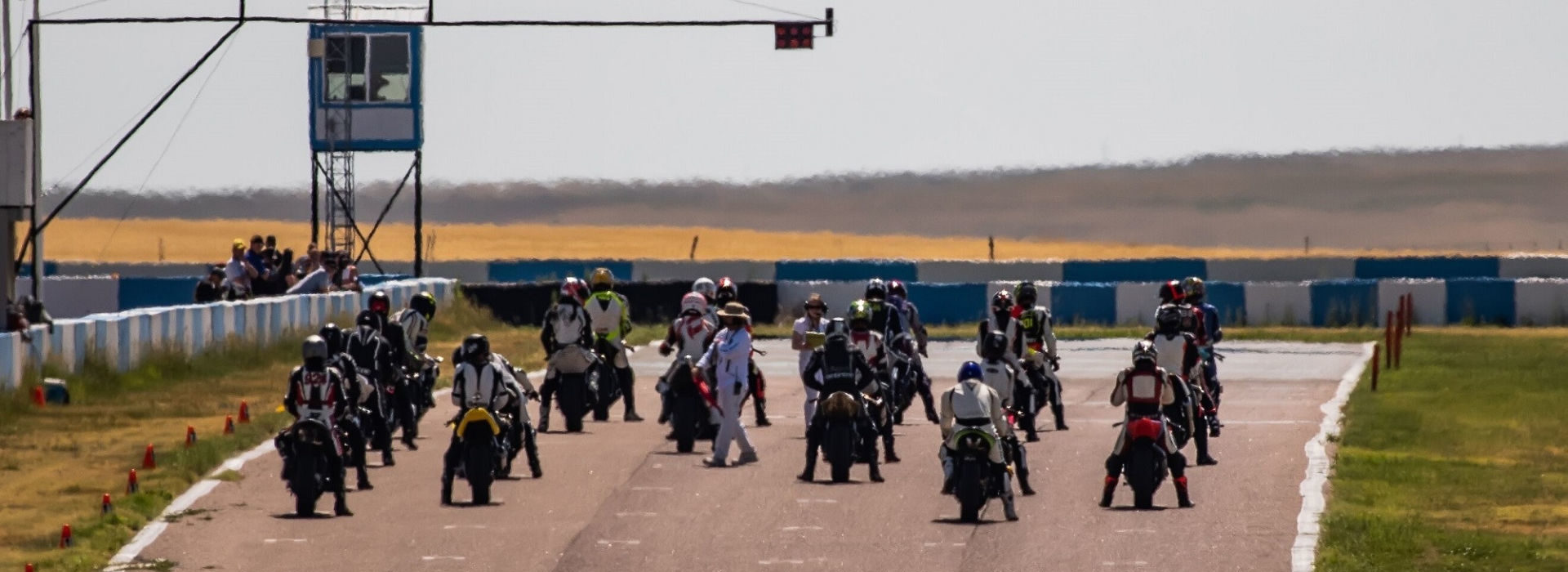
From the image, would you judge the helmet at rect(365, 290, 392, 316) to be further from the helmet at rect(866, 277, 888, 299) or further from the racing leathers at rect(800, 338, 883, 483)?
the helmet at rect(866, 277, 888, 299)

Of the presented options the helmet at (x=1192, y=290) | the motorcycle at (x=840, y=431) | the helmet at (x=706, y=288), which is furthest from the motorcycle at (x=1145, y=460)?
the helmet at (x=706, y=288)

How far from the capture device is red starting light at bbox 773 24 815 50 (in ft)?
120

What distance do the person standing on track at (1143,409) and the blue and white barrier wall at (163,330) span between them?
30.0ft

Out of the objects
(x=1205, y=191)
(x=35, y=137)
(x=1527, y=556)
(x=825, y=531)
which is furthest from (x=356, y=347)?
(x=1205, y=191)

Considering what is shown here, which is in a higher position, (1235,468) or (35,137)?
(35,137)

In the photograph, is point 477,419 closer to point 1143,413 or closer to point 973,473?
point 973,473

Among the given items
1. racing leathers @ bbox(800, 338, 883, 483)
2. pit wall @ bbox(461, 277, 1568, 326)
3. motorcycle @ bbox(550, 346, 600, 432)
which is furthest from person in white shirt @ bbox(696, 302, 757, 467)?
pit wall @ bbox(461, 277, 1568, 326)

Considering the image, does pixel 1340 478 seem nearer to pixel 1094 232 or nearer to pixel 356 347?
pixel 356 347

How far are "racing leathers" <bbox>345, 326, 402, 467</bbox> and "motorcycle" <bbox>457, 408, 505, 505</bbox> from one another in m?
2.39

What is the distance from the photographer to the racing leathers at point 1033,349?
929 inches

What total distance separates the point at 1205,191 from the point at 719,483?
10420cm

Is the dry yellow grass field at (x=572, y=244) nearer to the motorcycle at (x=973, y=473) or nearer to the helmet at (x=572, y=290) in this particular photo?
the helmet at (x=572, y=290)

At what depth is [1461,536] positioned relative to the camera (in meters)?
16.7

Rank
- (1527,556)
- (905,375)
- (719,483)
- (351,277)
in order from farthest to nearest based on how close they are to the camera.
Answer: (351,277), (905,375), (719,483), (1527,556)
